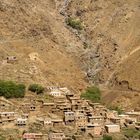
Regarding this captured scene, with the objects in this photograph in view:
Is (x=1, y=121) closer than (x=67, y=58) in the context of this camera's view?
Yes

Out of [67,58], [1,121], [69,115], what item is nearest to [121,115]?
[69,115]

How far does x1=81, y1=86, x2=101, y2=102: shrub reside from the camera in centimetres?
9590

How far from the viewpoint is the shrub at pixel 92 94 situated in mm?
95900

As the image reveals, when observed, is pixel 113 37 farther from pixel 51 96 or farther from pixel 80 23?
pixel 51 96

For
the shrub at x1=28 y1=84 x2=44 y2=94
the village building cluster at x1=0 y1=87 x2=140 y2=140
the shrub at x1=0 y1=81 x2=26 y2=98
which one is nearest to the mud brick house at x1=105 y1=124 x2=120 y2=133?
the village building cluster at x1=0 y1=87 x2=140 y2=140

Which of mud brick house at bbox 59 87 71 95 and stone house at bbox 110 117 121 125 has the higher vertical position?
mud brick house at bbox 59 87 71 95

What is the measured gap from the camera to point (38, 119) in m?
81.2

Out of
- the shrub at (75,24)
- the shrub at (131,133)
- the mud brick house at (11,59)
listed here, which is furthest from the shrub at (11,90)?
the shrub at (75,24)

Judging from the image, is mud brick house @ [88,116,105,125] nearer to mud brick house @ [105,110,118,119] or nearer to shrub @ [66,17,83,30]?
mud brick house @ [105,110,118,119]

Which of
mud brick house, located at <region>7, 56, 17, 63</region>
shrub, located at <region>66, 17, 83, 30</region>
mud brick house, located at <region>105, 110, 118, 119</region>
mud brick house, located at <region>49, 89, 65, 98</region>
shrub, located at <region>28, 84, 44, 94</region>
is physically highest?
shrub, located at <region>66, 17, 83, 30</region>

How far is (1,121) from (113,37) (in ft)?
131

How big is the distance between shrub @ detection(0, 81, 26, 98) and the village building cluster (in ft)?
3.47

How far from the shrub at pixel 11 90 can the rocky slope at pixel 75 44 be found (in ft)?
17.7

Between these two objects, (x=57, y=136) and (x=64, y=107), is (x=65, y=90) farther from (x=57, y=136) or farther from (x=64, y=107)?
(x=57, y=136)
